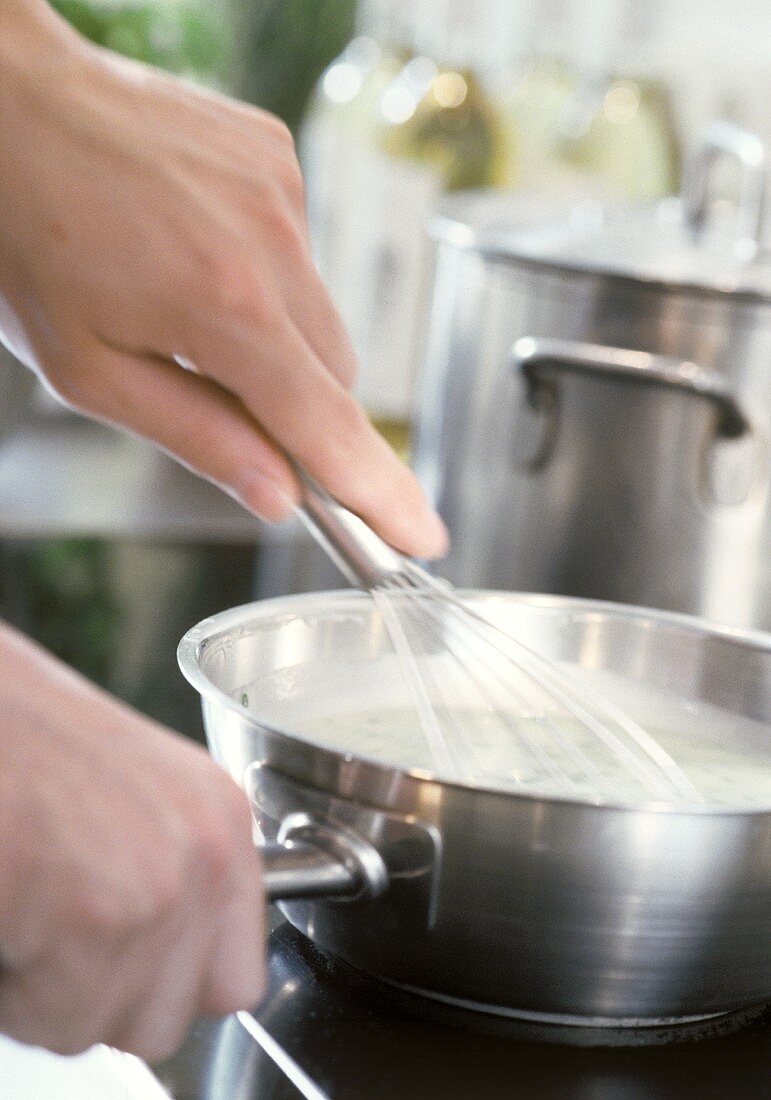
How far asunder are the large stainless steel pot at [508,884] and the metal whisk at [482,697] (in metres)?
0.03

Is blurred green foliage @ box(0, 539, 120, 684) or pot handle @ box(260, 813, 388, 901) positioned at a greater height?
pot handle @ box(260, 813, 388, 901)

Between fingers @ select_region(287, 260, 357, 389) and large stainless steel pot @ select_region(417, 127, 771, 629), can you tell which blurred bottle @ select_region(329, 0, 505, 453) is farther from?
fingers @ select_region(287, 260, 357, 389)

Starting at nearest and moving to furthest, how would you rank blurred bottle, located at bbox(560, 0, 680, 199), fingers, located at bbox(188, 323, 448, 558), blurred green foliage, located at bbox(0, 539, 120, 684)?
fingers, located at bbox(188, 323, 448, 558) < blurred green foliage, located at bbox(0, 539, 120, 684) < blurred bottle, located at bbox(560, 0, 680, 199)

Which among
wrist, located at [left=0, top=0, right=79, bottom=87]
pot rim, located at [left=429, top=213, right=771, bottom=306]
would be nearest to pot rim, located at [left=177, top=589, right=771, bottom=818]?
wrist, located at [left=0, top=0, right=79, bottom=87]

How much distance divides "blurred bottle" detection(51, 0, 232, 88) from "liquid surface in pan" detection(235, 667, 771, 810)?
0.81m

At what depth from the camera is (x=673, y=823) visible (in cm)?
31

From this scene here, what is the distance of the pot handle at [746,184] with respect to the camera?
760 millimetres

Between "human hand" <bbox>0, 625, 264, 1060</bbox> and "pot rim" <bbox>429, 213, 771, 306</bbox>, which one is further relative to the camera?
"pot rim" <bbox>429, 213, 771, 306</bbox>

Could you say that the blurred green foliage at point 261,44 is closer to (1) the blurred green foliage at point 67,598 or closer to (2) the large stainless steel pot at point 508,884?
(1) the blurred green foliage at point 67,598

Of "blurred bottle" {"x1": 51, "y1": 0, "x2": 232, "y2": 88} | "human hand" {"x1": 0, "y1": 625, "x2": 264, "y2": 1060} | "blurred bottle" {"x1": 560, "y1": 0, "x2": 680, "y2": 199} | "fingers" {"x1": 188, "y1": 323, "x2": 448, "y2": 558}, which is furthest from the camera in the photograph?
"blurred bottle" {"x1": 560, "y1": 0, "x2": 680, "y2": 199}

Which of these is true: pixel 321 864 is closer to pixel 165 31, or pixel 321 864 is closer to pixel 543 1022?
pixel 543 1022

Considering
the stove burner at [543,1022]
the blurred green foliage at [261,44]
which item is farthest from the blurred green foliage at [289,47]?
the stove burner at [543,1022]

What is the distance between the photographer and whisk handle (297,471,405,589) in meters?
0.38

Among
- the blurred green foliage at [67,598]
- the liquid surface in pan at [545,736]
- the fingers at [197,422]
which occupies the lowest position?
the blurred green foliage at [67,598]
